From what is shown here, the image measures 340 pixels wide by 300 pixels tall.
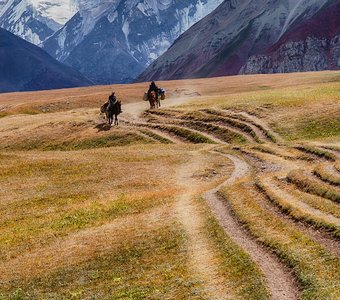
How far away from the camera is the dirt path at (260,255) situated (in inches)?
893

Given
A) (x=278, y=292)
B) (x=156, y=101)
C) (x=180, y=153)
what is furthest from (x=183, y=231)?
(x=156, y=101)

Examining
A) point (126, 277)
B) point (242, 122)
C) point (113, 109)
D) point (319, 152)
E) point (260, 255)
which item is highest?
point (113, 109)

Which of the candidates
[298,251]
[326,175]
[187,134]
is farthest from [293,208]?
[187,134]

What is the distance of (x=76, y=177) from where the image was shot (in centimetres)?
4744

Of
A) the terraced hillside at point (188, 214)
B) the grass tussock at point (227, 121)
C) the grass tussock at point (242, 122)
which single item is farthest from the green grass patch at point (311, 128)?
the grass tussock at point (227, 121)

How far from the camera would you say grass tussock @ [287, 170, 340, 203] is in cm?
3278

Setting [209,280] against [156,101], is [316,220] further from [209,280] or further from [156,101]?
Result: [156,101]

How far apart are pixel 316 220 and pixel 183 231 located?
23.4ft

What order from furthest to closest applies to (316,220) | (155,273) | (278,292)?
(316,220) → (155,273) → (278,292)

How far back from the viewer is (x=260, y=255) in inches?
1034

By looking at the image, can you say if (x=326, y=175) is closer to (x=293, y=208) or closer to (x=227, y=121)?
A: (x=293, y=208)

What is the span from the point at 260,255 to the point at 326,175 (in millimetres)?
12844

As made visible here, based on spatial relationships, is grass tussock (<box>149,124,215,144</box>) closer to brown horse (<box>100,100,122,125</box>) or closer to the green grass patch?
brown horse (<box>100,100,122,125</box>)

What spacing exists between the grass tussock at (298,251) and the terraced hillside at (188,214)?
0.22 feet
